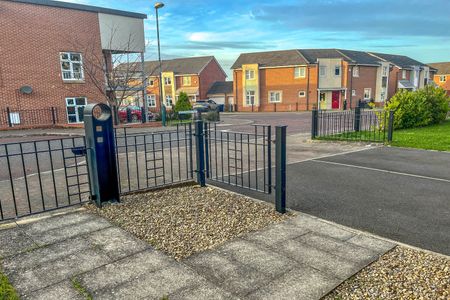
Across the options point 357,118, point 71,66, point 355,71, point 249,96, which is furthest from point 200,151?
point 355,71

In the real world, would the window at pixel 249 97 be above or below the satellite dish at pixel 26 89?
below

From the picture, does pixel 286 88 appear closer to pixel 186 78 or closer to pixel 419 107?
pixel 186 78

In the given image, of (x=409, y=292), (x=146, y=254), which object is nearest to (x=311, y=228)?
(x=409, y=292)

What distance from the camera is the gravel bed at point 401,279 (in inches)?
127

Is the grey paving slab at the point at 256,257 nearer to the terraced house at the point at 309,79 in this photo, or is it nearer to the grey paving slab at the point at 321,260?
→ the grey paving slab at the point at 321,260

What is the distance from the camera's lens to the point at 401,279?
3.49 metres

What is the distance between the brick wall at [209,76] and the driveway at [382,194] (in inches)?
1851

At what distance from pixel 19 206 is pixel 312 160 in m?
7.45

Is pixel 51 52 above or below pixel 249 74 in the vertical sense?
above

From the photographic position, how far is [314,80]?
4500 cm

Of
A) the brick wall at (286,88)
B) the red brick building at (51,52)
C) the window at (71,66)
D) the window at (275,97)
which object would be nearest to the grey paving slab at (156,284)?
the red brick building at (51,52)

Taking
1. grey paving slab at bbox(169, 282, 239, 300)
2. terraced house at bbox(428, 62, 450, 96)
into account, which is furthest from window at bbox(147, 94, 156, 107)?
terraced house at bbox(428, 62, 450, 96)

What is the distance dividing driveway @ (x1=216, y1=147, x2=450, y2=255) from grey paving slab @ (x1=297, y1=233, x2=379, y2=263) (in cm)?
71

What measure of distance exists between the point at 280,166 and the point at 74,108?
74.9 feet
